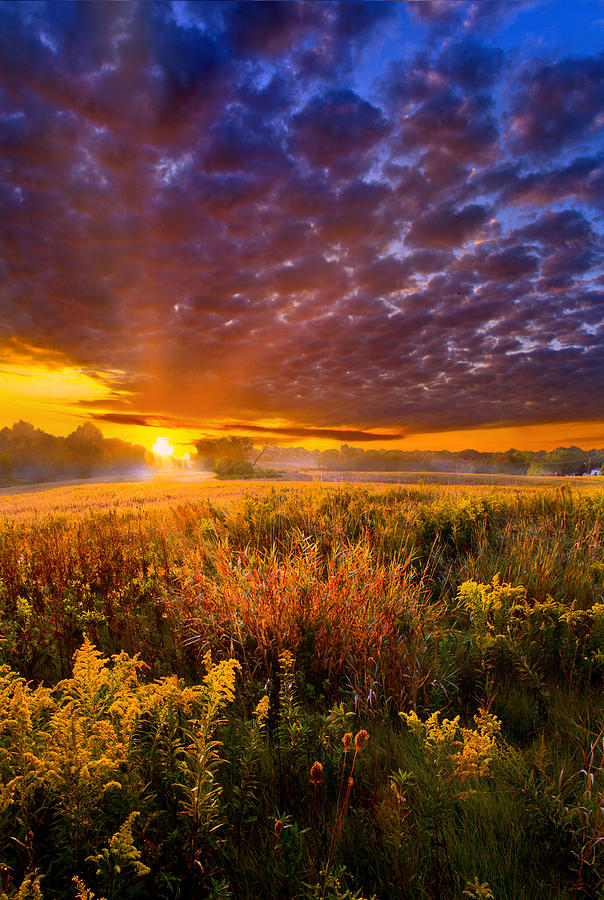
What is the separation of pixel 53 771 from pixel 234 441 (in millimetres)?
89671

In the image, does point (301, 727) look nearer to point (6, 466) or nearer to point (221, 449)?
point (221, 449)

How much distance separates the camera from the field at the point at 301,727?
1.60 metres

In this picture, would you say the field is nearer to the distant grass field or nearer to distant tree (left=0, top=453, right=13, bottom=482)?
the distant grass field

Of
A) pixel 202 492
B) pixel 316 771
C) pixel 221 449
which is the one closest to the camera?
pixel 316 771

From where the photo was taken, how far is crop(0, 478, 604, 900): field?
5.25 ft

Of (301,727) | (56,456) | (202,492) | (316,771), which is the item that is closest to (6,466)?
(56,456)

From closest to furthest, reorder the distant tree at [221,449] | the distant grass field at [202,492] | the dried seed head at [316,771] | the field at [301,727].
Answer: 1. the dried seed head at [316,771]
2. the field at [301,727]
3. the distant grass field at [202,492]
4. the distant tree at [221,449]

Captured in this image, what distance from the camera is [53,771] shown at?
153cm

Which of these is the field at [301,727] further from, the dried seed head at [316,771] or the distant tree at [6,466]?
the distant tree at [6,466]

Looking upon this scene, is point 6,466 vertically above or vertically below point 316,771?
below

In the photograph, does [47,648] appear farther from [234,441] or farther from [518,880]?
[234,441]

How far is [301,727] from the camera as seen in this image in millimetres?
2277

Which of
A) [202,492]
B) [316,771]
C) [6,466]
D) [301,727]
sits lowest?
[202,492]

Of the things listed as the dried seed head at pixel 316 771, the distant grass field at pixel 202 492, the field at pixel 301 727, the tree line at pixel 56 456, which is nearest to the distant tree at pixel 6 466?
the tree line at pixel 56 456
